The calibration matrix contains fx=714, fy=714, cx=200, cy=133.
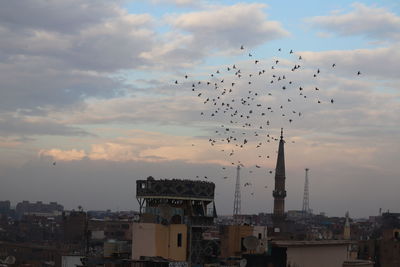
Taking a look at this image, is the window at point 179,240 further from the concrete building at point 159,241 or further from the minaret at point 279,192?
the minaret at point 279,192

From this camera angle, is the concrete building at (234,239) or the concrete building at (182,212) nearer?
the concrete building at (182,212)

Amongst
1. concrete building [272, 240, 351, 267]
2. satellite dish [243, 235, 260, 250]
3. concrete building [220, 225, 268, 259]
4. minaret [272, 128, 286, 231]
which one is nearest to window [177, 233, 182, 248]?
satellite dish [243, 235, 260, 250]

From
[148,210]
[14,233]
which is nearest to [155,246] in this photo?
[148,210]

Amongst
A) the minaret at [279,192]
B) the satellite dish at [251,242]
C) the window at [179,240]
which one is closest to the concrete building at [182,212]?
the window at [179,240]

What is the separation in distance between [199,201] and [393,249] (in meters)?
23.4

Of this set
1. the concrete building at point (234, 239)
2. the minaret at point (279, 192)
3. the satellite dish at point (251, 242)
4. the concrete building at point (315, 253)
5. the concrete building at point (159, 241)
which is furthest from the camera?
the minaret at point (279, 192)

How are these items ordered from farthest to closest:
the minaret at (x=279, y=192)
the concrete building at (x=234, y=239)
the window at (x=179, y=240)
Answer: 1. the minaret at (x=279, y=192)
2. the concrete building at (x=234, y=239)
3. the window at (x=179, y=240)

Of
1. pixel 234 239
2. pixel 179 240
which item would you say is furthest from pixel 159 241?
pixel 234 239

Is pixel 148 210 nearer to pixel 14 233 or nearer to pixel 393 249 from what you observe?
pixel 393 249

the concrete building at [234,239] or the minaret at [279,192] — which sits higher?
the minaret at [279,192]

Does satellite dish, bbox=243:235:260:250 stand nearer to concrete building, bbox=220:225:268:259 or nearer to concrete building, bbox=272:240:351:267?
concrete building, bbox=272:240:351:267

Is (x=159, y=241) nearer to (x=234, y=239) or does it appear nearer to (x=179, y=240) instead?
(x=179, y=240)

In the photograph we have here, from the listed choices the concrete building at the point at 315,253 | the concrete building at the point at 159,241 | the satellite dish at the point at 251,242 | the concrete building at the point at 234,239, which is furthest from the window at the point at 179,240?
the concrete building at the point at 315,253

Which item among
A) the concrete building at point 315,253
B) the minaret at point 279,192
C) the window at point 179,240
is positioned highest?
the minaret at point 279,192
